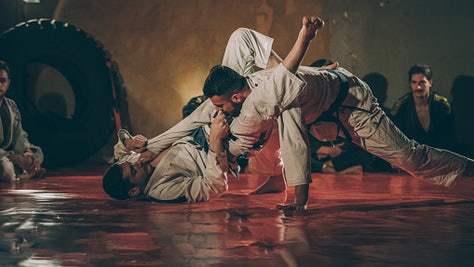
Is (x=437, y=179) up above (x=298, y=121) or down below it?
below

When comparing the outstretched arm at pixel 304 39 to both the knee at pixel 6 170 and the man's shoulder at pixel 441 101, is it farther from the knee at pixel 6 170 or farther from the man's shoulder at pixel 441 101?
the man's shoulder at pixel 441 101

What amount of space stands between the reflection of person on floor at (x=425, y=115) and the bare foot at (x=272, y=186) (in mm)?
2487

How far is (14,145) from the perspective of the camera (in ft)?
23.5

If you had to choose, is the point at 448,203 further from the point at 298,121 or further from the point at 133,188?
the point at 133,188

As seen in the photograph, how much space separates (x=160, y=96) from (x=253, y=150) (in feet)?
12.9

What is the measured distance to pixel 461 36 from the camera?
884cm

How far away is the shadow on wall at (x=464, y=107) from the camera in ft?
29.1

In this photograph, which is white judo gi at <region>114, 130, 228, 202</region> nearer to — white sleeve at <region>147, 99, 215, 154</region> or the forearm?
white sleeve at <region>147, 99, 215, 154</region>

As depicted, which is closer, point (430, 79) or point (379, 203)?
point (379, 203)

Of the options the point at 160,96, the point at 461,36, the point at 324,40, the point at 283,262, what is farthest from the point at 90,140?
the point at 283,262

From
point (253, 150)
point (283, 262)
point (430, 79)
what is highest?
point (430, 79)

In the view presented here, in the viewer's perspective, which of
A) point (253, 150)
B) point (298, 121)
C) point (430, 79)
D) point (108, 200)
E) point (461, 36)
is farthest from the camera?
point (461, 36)

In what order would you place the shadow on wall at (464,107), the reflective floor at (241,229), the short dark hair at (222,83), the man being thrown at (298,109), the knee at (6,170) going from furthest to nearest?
1. the shadow on wall at (464,107)
2. the knee at (6,170)
3. the short dark hair at (222,83)
4. the man being thrown at (298,109)
5. the reflective floor at (241,229)

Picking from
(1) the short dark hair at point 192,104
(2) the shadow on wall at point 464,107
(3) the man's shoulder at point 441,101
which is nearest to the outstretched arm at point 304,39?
(1) the short dark hair at point 192,104
